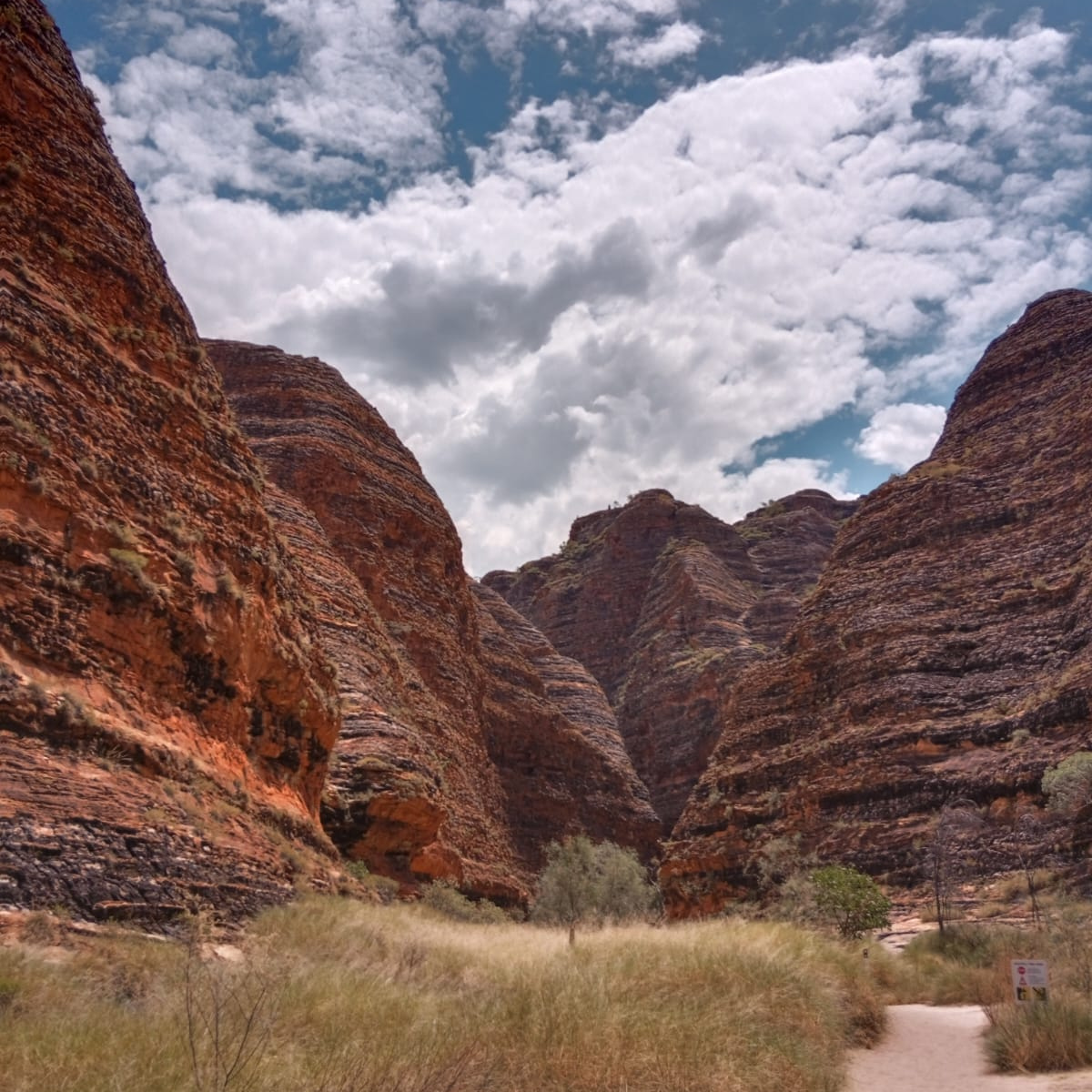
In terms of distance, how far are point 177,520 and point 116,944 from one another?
7.80 meters

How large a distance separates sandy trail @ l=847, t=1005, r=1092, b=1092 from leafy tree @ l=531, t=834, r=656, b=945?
1805cm

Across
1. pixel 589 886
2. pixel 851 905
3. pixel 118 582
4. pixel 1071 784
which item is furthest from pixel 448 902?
pixel 1071 784

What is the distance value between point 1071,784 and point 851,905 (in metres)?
8.05

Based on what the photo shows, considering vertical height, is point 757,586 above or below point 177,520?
above

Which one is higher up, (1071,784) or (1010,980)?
(1071,784)

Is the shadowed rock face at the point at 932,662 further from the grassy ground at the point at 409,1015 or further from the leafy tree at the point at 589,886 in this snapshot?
the grassy ground at the point at 409,1015

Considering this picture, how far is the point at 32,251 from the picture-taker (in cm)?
1361

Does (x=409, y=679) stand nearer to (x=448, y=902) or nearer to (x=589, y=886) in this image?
(x=589, y=886)

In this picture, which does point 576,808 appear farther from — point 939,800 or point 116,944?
point 116,944

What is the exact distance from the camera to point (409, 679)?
3528 cm

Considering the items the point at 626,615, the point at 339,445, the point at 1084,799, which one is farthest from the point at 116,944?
the point at 626,615

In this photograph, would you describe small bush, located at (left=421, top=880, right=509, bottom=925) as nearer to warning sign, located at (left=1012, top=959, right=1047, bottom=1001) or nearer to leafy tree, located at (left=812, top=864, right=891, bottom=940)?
leafy tree, located at (left=812, top=864, right=891, bottom=940)

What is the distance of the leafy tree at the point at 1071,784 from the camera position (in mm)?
24391

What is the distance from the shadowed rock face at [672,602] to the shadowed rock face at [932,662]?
2437 centimetres
